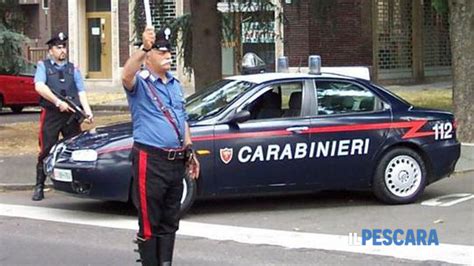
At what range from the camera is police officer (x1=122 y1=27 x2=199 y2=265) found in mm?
5863

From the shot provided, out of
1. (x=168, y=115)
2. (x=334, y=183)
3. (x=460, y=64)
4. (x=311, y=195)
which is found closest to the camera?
(x=168, y=115)

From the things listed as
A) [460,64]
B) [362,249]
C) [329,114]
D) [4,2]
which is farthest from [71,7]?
[362,249]

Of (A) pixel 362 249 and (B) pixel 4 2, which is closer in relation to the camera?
(A) pixel 362 249

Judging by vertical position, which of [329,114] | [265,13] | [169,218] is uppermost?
[265,13]

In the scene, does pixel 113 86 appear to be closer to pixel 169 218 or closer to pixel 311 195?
pixel 311 195

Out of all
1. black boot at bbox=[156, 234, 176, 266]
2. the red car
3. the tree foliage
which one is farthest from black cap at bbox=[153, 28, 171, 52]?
the red car

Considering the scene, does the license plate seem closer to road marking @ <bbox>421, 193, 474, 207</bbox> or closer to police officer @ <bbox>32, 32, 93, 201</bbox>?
police officer @ <bbox>32, 32, 93, 201</bbox>

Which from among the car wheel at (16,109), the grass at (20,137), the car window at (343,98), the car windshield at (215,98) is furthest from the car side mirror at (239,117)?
the car wheel at (16,109)

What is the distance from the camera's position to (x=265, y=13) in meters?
16.9

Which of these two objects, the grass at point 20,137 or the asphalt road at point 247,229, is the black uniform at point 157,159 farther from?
the grass at point 20,137

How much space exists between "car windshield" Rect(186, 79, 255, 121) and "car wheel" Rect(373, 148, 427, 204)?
1.78m

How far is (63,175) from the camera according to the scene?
8.89m

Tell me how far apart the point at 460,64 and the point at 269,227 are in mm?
5581

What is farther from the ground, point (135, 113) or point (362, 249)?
point (135, 113)
